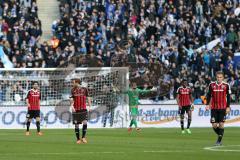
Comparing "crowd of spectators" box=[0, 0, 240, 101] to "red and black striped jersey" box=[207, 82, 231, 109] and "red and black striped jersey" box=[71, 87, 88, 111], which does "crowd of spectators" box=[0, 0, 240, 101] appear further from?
"red and black striped jersey" box=[207, 82, 231, 109]

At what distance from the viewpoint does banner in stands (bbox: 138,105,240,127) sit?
41062 millimetres

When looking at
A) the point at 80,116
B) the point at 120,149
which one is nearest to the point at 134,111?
the point at 80,116

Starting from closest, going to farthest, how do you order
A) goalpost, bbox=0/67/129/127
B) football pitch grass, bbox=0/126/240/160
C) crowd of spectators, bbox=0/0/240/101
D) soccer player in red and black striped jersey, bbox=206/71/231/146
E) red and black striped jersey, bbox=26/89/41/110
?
1. football pitch grass, bbox=0/126/240/160
2. soccer player in red and black striped jersey, bbox=206/71/231/146
3. red and black striped jersey, bbox=26/89/41/110
4. goalpost, bbox=0/67/129/127
5. crowd of spectators, bbox=0/0/240/101

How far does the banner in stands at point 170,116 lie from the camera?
135 ft

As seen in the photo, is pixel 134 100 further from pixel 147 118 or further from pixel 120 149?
pixel 120 149

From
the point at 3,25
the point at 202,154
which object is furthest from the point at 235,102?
the point at 202,154

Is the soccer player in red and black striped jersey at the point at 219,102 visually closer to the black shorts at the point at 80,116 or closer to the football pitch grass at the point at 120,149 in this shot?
the football pitch grass at the point at 120,149

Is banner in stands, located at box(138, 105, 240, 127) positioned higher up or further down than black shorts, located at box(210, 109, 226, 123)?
further down

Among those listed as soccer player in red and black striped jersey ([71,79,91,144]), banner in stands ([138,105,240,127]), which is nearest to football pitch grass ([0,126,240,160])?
soccer player in red and black striped jersey ([71,79,91,144])

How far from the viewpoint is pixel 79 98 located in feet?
90.7

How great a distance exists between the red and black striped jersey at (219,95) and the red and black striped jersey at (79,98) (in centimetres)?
431

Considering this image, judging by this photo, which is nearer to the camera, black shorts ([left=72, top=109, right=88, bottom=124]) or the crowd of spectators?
black shorts ([left=72, top=109, right=88, bottom=124])

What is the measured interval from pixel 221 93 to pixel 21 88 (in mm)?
15969

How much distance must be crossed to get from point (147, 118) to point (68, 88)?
4.26 meters
